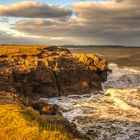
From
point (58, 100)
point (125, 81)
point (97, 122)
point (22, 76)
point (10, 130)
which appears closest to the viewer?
point (10, 130)

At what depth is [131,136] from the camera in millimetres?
23766

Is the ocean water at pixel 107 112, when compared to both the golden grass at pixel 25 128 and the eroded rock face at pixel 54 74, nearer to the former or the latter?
the eroded rock face at pixel 54 74

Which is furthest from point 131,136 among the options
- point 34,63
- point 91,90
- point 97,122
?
point 34,63

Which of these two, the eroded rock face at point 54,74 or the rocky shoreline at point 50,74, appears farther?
the eroded rock face at point 54,74

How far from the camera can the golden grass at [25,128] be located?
1309 centimetres

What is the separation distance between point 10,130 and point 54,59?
105 ft

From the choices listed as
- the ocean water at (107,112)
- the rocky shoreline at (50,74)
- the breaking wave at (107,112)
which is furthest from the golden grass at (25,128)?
the rocky shoreline at (50,74)

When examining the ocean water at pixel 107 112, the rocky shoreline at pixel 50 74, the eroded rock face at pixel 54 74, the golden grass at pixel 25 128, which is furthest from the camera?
the eroded rock face at pixel 54 74

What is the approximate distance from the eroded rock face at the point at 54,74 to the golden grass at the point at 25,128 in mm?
19115

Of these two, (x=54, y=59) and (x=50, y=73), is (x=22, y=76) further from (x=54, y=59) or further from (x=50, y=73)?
(x=54, y=59)

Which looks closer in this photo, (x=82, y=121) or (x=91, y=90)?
(x=82, y=121)

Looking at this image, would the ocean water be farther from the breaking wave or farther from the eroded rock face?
the eroded rock face

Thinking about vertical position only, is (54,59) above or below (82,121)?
above

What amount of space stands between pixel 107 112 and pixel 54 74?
13716mm
